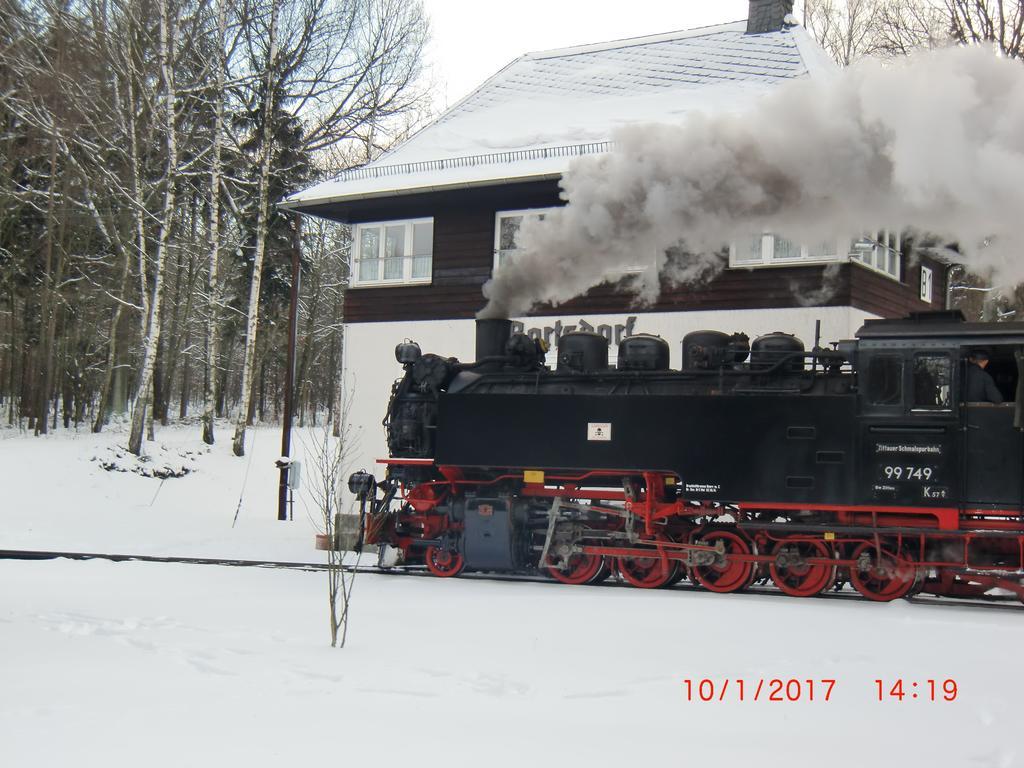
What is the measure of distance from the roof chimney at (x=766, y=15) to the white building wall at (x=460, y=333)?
669cm

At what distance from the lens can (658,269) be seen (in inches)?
618

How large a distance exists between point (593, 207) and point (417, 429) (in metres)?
3.68

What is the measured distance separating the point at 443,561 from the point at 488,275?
619cm

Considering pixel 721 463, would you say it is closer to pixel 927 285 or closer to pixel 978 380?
Result: pixel 978 380

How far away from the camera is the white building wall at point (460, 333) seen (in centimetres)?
1454

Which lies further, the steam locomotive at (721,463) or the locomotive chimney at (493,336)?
the locomotive chimney at (493,336)

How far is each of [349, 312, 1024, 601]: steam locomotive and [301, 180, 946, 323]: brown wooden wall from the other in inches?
135

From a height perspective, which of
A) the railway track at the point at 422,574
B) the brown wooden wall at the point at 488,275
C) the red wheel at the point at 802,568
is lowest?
the railway track at the point at 422,574

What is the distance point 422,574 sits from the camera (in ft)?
42.4

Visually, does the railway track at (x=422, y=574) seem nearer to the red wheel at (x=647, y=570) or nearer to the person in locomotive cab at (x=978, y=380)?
the red wheel at (x=647, y=570)

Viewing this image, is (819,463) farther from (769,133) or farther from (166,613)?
(166,613)

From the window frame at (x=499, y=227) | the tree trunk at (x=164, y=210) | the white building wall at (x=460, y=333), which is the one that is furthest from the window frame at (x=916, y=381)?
the tree trunk at (x=164, y=210)

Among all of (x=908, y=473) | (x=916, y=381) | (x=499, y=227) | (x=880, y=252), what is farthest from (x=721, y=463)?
(x=499, y=227)

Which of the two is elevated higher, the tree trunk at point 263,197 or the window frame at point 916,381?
the tree trunk at point 263,197
